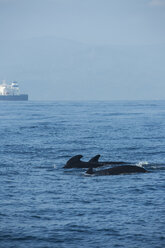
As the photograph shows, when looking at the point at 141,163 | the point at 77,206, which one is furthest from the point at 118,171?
the point at 77,206

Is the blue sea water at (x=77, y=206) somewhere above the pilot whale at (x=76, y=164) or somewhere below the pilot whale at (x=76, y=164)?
below

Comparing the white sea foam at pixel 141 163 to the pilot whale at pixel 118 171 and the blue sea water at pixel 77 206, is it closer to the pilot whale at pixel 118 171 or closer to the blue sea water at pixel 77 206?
the blue sea water at pixel 77 206

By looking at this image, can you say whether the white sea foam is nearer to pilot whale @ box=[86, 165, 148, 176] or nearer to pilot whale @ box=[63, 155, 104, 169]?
pilot whale @ box=[63, 155, 104, 169]

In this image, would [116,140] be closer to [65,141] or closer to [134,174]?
[65,141]

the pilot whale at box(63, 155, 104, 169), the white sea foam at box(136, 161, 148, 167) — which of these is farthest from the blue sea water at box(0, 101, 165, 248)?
the pilot whale at box(63, 155, 104, 169)

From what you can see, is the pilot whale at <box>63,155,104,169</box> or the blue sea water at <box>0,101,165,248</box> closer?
the blue sea water at <box>0,101,165,248</box>

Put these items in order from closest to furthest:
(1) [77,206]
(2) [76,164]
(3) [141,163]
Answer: (1) [77,206] < (2) [76,164] < (3) [141,163]

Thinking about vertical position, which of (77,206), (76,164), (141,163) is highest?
(76,164)

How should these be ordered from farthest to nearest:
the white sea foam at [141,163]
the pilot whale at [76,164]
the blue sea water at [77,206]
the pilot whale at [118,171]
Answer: the white sea foam at [141,163]
the pilot whale at [76,164]
the pilot whale at [118,171]
the blue sea water at [77,206]

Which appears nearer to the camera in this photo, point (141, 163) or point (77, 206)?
point (77, 206)

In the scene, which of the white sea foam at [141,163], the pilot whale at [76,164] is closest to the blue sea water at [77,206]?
the white sea foam at [141,163]

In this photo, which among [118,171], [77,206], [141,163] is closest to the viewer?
[77,206]

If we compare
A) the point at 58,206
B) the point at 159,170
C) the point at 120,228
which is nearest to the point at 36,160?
the point at 159,170

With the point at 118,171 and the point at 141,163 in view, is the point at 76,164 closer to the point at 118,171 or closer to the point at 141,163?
the point at 118,171
